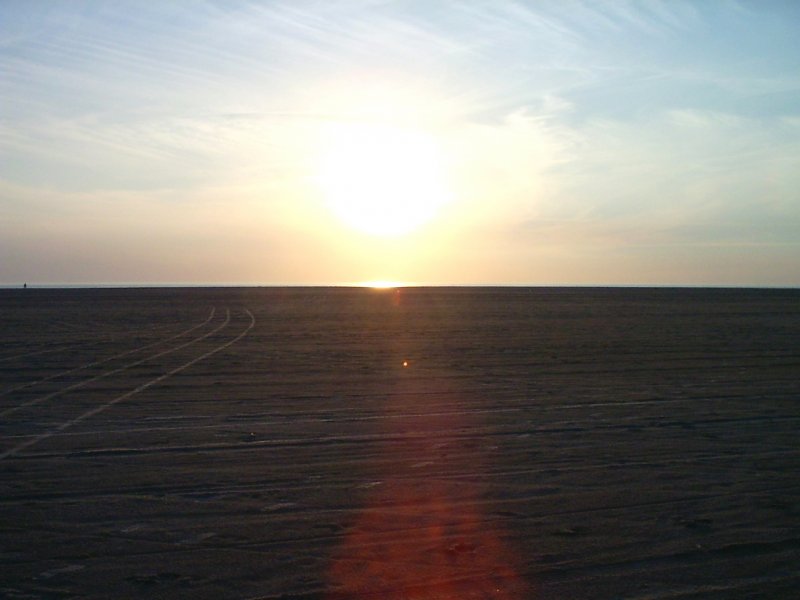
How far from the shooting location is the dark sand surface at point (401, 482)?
5.98m

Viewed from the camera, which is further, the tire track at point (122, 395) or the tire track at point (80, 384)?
the tire track at point (80, 384)

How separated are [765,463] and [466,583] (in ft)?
15.5

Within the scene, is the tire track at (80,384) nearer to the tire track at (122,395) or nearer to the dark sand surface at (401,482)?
the tire track at (122,395)

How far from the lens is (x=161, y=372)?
18.6 m

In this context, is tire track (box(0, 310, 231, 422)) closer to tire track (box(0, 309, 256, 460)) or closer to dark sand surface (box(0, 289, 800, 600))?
tire track (box(0, 309, 256, 460))

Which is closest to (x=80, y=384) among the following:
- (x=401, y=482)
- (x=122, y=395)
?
(x=122, y=395)

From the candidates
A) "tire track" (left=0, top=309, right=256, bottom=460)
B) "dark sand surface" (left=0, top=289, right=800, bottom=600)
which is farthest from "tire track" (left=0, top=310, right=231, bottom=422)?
"dark sand surface" (left=0, top=289, right=800, bottom=600)

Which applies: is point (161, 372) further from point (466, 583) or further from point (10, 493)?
point (466, 583)

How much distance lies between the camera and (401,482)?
8.51 metres

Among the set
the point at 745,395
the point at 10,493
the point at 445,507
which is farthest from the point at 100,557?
the point at 745,395

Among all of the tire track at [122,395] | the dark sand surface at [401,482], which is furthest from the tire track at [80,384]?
the dark sand surface at [401,482]

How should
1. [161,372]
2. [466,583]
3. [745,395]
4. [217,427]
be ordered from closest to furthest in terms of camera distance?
[466,583], [217,427], [745,395], [161,372]

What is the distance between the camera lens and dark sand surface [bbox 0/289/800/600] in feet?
19.6

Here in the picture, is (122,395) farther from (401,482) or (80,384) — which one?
(401,482)
